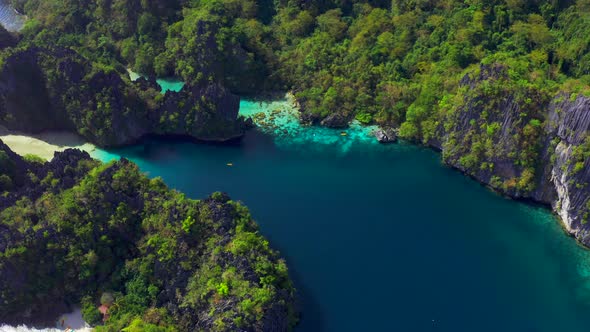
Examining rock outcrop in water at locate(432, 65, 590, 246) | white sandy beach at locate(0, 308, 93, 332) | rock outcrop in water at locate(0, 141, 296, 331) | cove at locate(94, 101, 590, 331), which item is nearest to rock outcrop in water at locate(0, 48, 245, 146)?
cove at locate(94, 101, 590, 331)

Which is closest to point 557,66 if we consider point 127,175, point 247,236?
point 247,236

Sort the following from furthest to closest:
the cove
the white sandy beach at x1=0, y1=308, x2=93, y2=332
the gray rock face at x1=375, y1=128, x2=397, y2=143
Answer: the gray rock face at x1=375, y1=128, x2=397, y2=143, the cove, the white sandy beach at x1=0, y1=308, x2=93, y2=332

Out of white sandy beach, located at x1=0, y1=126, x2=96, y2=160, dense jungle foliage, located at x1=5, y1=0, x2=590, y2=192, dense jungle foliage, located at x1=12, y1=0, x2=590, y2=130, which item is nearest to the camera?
dense jungle foliage, located at x1=5, y1=0, x2=590, y2=192

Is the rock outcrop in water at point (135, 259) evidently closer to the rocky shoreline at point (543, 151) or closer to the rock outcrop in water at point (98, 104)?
the rock outcrop in water at point (98, 104)

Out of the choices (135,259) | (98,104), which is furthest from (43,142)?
(135,259)

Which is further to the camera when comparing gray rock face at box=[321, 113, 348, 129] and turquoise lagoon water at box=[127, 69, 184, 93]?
turquoise lagoon water at box=[127, 69, 184, 93]

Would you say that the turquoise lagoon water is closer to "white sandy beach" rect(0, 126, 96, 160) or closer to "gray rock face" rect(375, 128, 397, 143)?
"white sandy beach" rect(0, 126, 96, 160)

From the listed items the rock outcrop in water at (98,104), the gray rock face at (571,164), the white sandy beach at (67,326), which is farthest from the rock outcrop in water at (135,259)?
the gray rock face at (571,164)
